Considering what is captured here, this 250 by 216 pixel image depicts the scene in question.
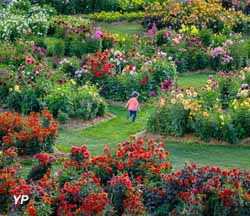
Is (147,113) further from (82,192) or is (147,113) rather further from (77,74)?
(82,192)

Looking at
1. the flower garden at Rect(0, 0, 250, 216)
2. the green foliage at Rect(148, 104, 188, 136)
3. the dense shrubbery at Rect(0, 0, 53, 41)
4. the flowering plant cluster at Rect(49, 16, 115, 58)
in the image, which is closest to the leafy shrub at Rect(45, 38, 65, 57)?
the flower garden at Rect(0, 0, 250, 216)

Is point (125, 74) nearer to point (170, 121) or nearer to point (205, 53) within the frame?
point (170, 121)

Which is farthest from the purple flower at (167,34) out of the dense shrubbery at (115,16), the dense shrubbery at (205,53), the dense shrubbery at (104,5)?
the dense shrubbery at (104,5)

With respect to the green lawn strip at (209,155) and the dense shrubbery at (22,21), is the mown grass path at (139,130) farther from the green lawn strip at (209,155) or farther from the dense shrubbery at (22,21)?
the dense shrubbery at (22,21)

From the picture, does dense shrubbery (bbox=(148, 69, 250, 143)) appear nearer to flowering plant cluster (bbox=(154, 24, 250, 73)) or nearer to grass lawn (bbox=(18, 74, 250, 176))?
grass lawn (bbox=(18, 74, 250, 176))

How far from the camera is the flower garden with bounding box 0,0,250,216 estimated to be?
1119 cm

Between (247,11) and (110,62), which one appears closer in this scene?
(110,62)

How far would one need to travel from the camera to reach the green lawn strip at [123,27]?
26.8 m

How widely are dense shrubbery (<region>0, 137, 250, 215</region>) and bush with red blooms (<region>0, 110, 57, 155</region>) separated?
6.13ft

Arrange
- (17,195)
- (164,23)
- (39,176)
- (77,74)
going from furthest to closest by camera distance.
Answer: (164,23), (77,74), (39,176), (17,195)

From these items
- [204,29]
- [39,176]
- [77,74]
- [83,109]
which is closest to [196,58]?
[204,29]

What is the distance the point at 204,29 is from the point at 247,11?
517 cm

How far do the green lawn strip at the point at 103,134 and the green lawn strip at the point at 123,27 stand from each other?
9628 millimetres

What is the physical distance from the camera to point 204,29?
23.8m
